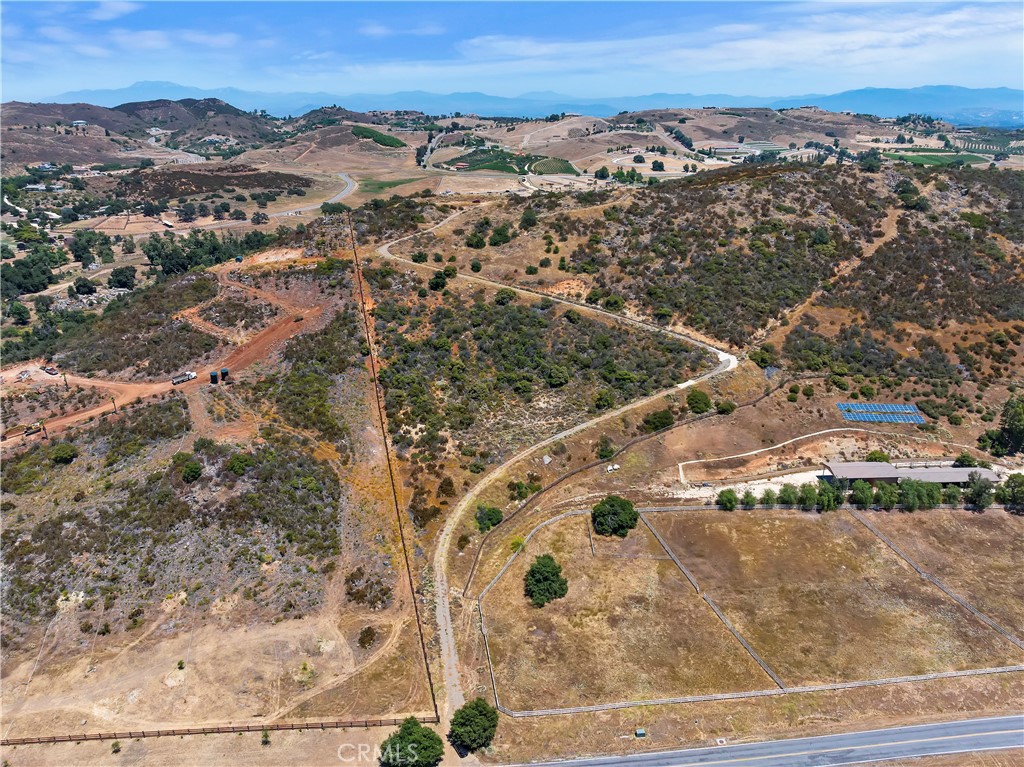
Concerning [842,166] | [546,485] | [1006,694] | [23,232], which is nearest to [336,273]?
[546,485]

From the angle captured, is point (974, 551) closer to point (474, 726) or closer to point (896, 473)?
point (896, 473)

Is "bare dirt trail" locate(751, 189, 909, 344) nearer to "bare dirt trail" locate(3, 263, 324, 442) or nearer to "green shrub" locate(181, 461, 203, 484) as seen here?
"bare dirt trail" locate(3, 263, 324, 442)

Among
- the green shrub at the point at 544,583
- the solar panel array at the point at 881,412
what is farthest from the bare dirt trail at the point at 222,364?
the solar panel array at the point at 881,412

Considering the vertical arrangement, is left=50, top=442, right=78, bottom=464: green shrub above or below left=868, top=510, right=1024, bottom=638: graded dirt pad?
above

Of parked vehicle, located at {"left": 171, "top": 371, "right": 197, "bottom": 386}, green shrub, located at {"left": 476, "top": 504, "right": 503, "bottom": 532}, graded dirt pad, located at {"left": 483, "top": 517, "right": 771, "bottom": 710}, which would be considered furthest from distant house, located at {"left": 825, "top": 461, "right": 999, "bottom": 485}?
parked vehicle, located at {"left": 171, "top": 371, "right": 197, "bottom": 386}

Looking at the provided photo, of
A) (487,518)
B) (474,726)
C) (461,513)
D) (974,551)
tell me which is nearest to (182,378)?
(461,513)

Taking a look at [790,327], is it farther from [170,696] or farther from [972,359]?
[170,696]

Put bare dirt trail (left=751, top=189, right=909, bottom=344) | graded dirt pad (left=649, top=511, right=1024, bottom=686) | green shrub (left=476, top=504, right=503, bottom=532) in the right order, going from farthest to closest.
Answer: bare dirt trail (left=751, top=189, right=909, bottom=344), green shrub (left=476, top=504, right=503, bottom=532), graded dirt pad (left=649, top=511, right=1024, bottom=686)
